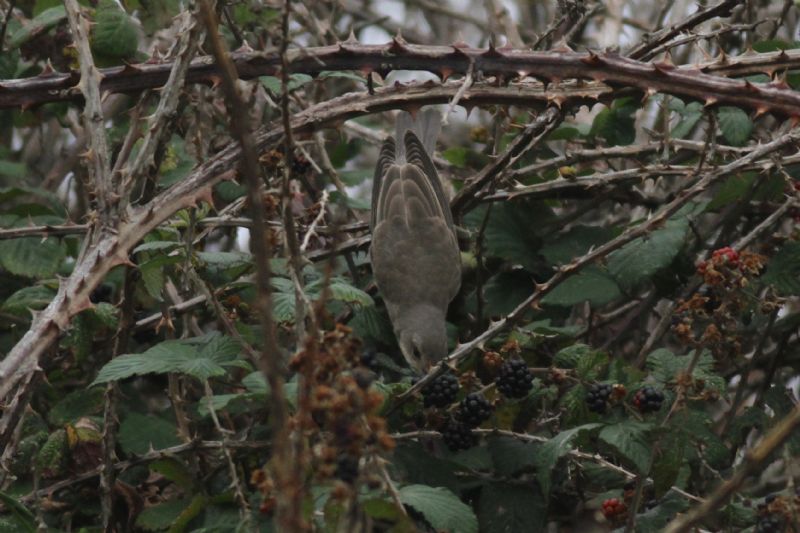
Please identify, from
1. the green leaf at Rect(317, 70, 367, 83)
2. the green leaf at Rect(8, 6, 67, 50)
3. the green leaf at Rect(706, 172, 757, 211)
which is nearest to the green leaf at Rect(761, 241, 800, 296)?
the green leaf at Rect(706, 172, 757, 211)

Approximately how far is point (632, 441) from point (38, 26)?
293 cm

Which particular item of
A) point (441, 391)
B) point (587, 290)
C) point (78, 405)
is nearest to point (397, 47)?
point (441, 391)

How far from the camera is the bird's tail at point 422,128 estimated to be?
650cm

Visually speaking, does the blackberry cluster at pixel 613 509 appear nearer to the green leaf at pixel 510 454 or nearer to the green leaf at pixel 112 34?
the green leaf at pixel 510 454

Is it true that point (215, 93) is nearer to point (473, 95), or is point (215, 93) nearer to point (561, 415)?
point (473, 95)

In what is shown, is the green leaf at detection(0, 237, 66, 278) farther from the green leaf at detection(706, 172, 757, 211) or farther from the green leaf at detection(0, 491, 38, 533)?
the green leaf at detection(706, 172, 757, 211)

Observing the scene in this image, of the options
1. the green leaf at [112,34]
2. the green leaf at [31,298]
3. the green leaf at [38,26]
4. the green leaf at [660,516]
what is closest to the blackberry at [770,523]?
the green leaf at [660,516]

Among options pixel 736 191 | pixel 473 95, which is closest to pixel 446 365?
pixel 473 95

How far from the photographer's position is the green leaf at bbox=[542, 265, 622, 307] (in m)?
4.91

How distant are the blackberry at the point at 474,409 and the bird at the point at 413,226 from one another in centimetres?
→ 154

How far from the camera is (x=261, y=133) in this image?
4531 millimetres

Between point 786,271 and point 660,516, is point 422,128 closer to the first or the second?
point 786,271

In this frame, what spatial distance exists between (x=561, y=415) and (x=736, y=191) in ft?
3.80

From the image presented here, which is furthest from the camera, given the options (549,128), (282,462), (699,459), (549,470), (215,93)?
(215,93)
